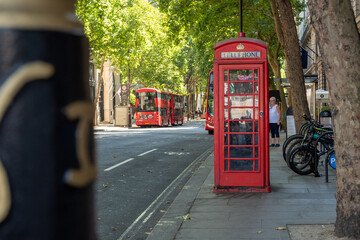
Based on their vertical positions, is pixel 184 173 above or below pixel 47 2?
below

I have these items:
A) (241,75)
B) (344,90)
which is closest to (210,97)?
(241,75)

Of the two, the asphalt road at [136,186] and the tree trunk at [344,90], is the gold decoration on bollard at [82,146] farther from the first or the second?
the tree trunk at [344,90]

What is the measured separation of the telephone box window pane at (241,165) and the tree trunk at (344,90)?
132 inches

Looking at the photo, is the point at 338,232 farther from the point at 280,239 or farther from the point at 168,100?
the point at 168,100

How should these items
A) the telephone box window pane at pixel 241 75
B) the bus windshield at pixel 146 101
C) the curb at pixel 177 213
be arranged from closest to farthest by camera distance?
the curb at pixel 177 213
the telephone box window pane at pixel 241 75
the bus windshield at pixel 146 101

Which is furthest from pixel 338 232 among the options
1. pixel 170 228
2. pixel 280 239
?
pixel 170 228

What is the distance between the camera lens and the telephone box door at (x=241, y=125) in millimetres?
7844

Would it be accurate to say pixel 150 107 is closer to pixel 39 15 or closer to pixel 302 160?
pixel 302 160

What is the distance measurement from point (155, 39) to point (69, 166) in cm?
5427

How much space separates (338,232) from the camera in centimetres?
478

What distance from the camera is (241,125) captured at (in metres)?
8.02

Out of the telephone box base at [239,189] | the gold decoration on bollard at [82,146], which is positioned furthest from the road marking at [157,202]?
the gold decoration on bollard at [82,146]

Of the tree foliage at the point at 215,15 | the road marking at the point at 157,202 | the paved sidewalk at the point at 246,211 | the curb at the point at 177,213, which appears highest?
the tree foliage at the point at 215,15

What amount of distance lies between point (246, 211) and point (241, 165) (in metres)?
1.73
